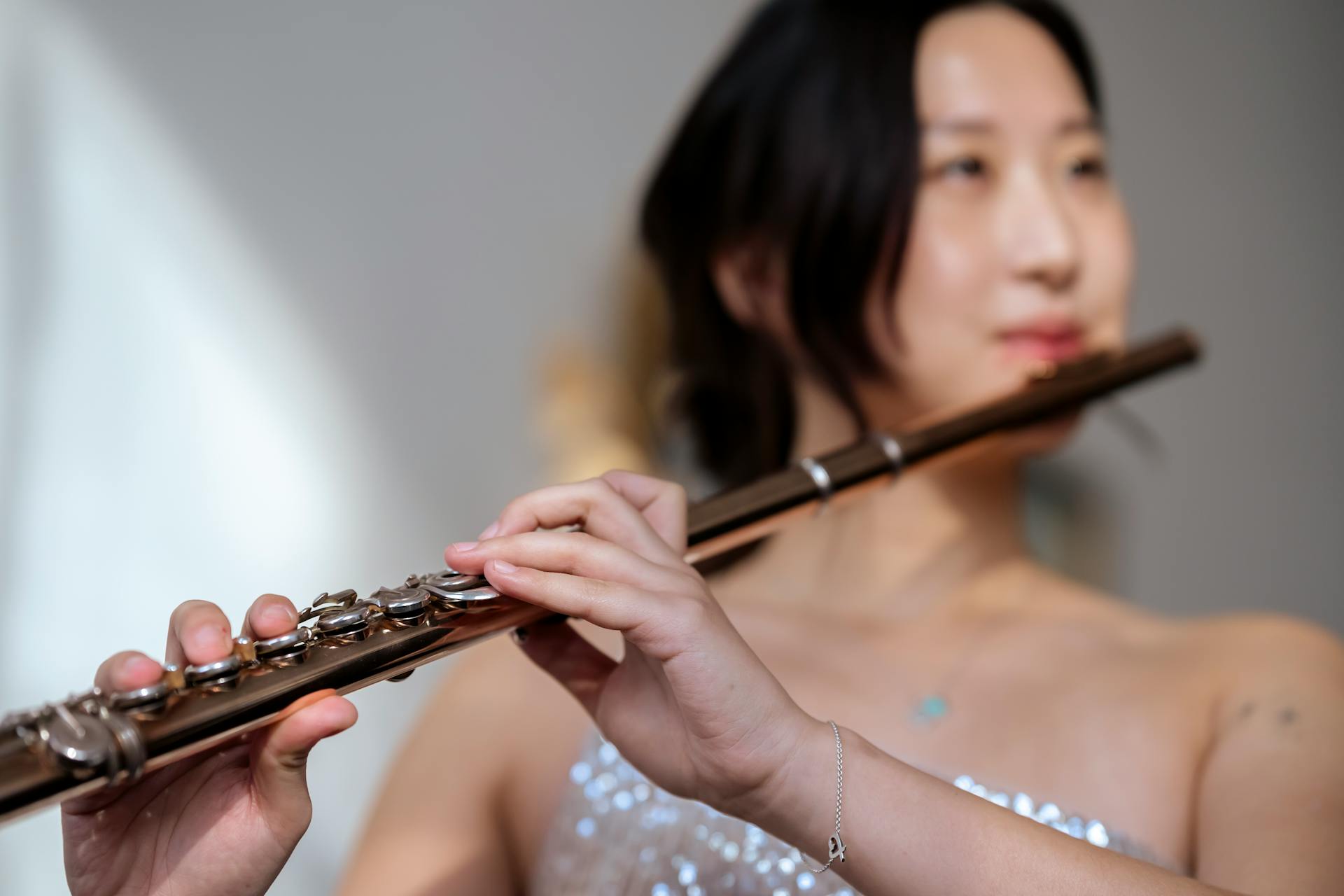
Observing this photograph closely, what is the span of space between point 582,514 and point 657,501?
2.9 inches

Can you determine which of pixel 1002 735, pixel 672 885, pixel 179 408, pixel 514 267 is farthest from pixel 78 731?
pixel 514 267

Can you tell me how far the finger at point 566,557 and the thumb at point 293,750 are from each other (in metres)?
0.09

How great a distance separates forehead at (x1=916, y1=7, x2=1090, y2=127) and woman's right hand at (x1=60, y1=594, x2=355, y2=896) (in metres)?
0.72

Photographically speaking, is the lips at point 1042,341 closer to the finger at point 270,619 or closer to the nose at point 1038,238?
the nose at point 1038,238

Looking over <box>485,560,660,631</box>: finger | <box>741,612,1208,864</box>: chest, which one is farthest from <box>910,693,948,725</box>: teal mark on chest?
<box>485,560,660,631</box>: finger

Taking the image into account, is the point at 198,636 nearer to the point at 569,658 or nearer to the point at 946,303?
the point at 569,658

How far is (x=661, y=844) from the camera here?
2.99 feet

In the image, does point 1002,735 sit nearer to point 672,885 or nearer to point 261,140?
point 672,885

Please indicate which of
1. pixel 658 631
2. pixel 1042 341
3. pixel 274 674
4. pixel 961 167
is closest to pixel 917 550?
pixel 1042 341

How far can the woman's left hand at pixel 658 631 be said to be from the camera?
591mm

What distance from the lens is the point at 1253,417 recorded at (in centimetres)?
180

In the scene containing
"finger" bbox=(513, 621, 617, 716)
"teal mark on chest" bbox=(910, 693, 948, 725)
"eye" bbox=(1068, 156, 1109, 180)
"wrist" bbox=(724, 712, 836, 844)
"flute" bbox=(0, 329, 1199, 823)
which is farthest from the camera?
"eye" bbox=(1068, 156, 1109, 180)

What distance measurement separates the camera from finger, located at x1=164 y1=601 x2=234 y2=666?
0.56 metres

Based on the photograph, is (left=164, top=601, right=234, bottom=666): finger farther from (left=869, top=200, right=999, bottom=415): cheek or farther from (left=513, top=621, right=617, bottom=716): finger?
(left=869, top=200, right=999, bottom=415): cheek
